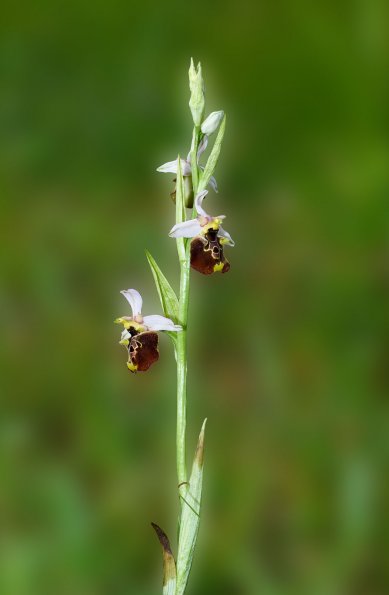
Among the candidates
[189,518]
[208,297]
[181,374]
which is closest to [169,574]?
[189,518]

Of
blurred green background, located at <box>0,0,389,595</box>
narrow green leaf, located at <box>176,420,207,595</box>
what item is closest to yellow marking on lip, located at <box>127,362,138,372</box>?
narrow green leaf, located at <box>176,420,207,595</box>

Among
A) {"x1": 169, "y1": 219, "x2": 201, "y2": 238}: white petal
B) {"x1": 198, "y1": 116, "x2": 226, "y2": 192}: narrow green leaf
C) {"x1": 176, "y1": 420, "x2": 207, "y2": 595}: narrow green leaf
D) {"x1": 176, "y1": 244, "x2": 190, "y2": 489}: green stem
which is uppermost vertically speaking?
{"x1": 198, "y1": 116, "x2": 226, "y2": 192}: narrow green leaf

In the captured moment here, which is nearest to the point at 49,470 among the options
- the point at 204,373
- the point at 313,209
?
the point at 204,373

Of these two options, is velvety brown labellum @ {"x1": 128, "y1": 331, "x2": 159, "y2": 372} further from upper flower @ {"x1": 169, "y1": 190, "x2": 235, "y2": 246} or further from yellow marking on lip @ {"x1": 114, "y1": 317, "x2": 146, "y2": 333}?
upper flower @ {"x1": 169, "y1": 190, "x2": 235, "y2": 246}

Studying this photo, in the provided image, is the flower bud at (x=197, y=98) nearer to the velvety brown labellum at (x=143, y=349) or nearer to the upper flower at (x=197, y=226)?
the upper flower at (x=197, y=226)

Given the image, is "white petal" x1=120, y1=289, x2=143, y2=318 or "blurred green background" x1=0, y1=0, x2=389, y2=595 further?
"blurred green background" x1=0, y1=0, x2=389, y2=595

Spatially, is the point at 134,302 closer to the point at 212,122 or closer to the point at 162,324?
the point at 162,324

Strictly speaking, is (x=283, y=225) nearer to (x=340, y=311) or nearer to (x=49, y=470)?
(x=340, y=311)
